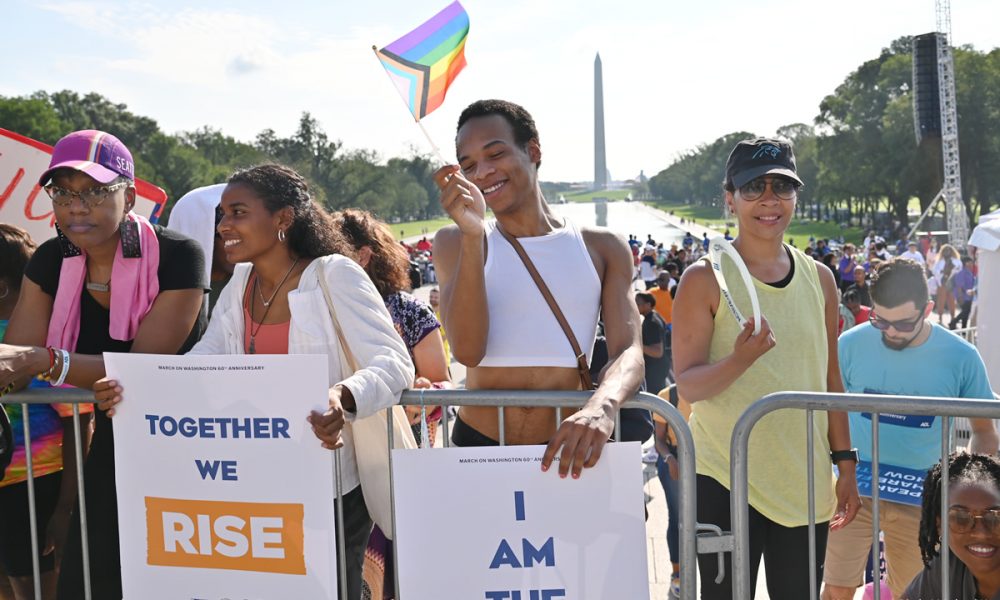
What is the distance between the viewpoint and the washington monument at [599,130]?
3451 inches

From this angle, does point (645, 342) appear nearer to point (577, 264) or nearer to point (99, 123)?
point (577, 264)

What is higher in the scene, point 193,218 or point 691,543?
point 193,218

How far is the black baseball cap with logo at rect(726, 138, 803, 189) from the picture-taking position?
9.95ft

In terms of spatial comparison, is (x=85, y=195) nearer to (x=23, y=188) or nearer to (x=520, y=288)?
(x=520, y=288)

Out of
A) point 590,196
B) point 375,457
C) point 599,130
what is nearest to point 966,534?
point 375,457

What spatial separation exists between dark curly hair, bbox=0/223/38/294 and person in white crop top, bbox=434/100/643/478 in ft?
6.48

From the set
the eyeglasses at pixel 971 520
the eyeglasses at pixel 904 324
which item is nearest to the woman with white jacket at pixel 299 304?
the eyeglasses at pixel 971 520

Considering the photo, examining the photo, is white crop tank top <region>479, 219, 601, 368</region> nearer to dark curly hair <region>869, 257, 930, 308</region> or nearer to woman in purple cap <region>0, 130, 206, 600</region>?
woman in purple cap <region>0, 130, 206, 600</region>

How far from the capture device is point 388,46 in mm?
2764

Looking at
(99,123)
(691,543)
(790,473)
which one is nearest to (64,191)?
(691,543)

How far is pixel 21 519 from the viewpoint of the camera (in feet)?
11.4

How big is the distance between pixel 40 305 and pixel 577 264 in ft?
6.04

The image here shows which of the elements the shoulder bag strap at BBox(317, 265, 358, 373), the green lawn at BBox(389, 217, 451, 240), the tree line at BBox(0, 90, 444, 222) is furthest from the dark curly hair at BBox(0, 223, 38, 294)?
the tree line at BBox(0, 90, 444, 222)

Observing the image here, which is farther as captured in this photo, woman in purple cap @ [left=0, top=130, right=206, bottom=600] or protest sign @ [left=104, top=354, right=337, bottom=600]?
woman in purple cap @ [left=0, top=130, right=206, bottom=600]
